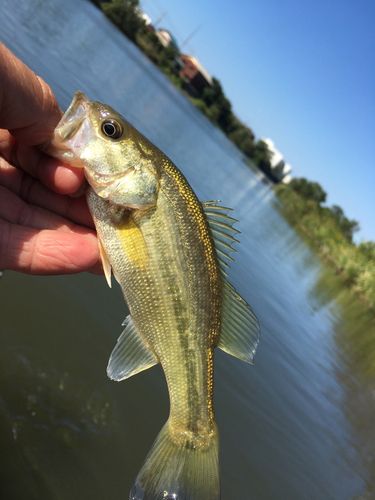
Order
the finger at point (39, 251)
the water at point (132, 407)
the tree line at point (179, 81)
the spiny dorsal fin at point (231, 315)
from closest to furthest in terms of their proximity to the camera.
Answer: the finger at point (39, 251)
the spiny dorsal fin at point (231, 315)
the water at point (132, 407)
the tree line at point (179, 81)

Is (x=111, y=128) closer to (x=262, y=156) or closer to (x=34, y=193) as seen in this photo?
(x=34, y=193)

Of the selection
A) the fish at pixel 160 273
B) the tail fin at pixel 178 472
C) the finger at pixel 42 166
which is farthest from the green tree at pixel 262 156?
the tail fin at pixel 178 472

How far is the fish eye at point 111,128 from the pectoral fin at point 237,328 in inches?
55.8

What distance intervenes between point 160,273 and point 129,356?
0.73m

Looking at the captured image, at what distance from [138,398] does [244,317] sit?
2.51 meters

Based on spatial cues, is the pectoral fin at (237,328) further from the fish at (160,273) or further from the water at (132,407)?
the water at (132,407)

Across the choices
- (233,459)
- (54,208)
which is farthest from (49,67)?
(233,459)

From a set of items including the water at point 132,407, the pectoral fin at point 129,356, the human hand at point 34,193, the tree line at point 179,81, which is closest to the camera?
the human hand at point 34,193

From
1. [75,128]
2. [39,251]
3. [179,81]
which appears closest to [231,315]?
[39,251]

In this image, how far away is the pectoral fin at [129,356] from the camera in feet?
8.31

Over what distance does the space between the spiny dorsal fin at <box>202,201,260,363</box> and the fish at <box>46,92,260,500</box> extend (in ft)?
0.19

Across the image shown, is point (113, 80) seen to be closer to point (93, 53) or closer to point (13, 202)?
point (93, 53)

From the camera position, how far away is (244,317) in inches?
105

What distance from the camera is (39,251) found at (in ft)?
8.05
